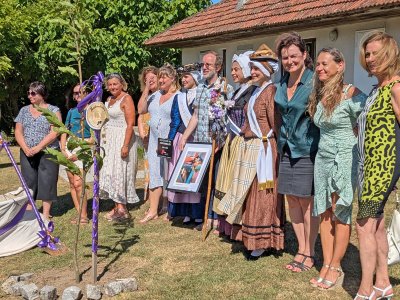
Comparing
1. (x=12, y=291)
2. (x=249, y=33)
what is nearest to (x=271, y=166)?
(x=12, y=291)

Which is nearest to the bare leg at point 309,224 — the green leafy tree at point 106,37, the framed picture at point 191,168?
the framed picture at point 191,168

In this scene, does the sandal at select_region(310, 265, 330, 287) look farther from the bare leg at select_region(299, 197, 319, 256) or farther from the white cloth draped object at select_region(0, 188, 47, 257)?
the white cloth draped object at select_region(0, 188, 47, 257)

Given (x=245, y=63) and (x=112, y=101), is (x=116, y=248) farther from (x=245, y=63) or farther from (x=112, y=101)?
(x=245, y=63)

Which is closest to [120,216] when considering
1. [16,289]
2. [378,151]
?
[16,289]

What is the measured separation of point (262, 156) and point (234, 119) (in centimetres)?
59

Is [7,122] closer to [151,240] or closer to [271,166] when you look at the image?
[151,240]

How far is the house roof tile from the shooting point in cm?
855

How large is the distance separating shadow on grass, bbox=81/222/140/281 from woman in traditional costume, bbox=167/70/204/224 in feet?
2.14

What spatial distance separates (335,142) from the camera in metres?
3.76

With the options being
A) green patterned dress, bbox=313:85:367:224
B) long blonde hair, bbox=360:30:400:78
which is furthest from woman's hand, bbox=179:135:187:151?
long blonde hair, bbox=360:30:400:78

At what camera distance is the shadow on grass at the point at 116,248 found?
456 centimetres

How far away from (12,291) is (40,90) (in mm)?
2770

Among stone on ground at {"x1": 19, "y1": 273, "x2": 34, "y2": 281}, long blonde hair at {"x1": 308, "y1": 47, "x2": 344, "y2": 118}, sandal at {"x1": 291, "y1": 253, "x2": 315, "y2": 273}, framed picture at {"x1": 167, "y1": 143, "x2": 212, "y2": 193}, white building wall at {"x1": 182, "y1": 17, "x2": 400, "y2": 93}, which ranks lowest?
sandal at {"x1": 291, "y1": 253, "x2": 315, "y2": 273}

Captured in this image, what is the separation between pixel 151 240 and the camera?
213 inches
